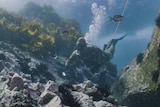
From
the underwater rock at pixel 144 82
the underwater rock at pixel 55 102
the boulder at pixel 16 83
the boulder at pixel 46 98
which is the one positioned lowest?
the underwater rock at pixel 55 102

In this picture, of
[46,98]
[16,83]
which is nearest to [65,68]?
[16,83]

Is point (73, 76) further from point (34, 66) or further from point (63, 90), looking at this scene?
point (63, 90)

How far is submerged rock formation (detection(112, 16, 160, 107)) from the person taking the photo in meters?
8.32

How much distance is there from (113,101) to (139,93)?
2253 mm

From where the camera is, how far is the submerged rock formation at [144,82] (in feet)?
27.3

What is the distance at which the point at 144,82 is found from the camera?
8742 millimetres

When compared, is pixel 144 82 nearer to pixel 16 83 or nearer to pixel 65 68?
pixel 16 83

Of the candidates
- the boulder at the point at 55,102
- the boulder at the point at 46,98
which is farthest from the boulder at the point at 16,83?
the boulder at the point at 55,102

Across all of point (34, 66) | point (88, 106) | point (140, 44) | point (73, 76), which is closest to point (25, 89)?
point (88, 106)

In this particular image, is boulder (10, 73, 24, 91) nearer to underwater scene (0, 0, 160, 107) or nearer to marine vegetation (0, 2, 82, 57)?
underwater scene (0, 0, 160, 107)

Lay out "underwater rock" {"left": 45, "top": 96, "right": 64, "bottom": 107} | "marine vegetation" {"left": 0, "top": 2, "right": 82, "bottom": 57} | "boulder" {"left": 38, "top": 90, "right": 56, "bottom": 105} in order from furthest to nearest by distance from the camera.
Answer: "marine vegetation" {"left": 0, "top": 2, "right": 82, "bottom": 57}, "boulder" {"left": 38, "top": 90, "right": 56, "bottom": 105}, "underwater rock" {"left": 45, "top": 96, "right": 64, "bottom": 107}

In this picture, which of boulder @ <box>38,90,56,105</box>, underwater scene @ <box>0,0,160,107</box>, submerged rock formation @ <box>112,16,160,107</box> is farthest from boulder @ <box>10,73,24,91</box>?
submerged rock formation @ <box>112,16,160,107</box>

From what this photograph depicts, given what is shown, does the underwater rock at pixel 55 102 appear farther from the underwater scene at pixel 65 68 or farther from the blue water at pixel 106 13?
the blue water at pixel 106 13

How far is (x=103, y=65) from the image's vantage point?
1455cm
